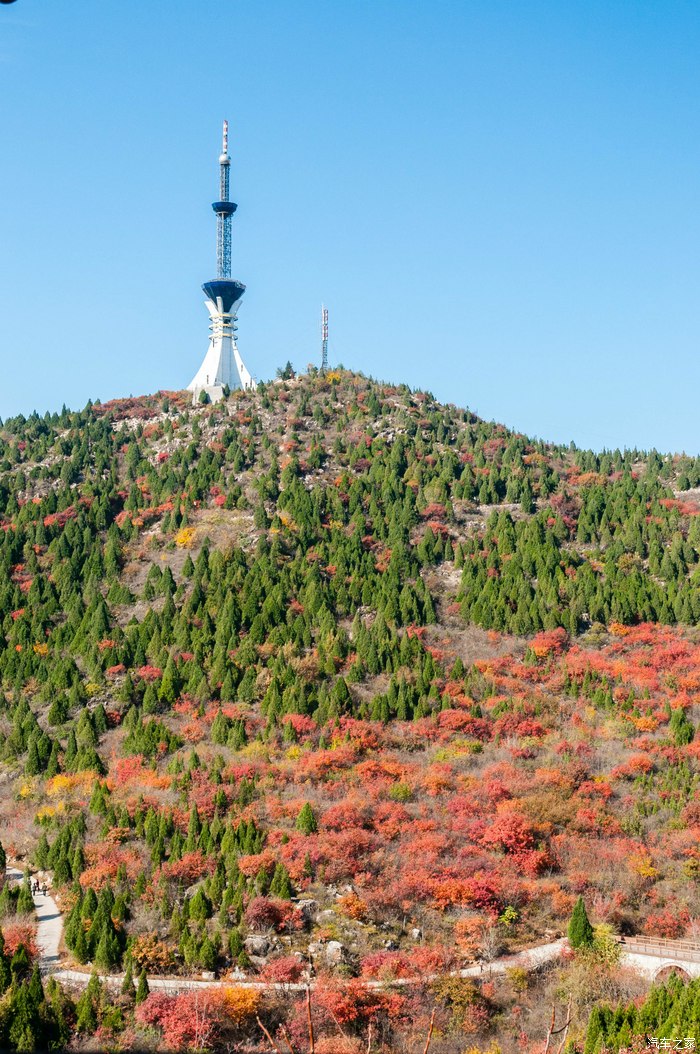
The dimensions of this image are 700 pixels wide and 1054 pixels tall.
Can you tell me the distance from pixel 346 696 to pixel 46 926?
21.8 metres

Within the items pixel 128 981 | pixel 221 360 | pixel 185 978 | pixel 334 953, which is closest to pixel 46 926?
pixel 128 981

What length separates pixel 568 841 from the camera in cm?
4550

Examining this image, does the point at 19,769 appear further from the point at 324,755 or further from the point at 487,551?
the point at 487,551

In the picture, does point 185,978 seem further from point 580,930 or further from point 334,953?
point 580,930

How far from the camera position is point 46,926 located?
3966 cm

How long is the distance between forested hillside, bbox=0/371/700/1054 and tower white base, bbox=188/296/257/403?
1009 cm

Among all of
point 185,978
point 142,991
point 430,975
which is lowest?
point 430,975

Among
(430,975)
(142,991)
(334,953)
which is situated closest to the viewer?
(142,991)

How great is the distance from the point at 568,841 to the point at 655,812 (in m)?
5.10

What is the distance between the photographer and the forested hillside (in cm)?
3994

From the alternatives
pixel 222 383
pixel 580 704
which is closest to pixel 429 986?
pixel 580 704

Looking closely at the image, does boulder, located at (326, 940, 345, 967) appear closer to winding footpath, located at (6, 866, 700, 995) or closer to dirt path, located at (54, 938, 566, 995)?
winding footpath, located at (6, 866, 700, 995)

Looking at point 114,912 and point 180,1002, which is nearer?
point 180,1002

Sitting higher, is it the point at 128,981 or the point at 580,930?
the point at 580,930
